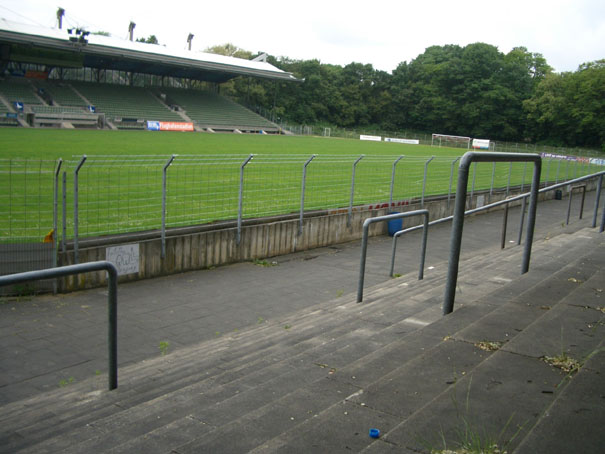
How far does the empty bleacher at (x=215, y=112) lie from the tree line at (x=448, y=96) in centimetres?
451

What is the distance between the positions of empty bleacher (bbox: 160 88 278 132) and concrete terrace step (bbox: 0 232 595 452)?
167 feet

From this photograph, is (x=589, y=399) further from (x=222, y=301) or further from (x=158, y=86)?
(x=158, y=86)

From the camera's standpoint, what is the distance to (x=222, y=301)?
816 cm

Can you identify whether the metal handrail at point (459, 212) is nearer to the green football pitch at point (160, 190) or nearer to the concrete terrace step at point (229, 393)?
the concrete terrace step at point (229, 393)

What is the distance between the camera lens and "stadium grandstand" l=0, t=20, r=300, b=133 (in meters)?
42.9

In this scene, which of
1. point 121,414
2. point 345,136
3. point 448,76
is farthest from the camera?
point 448,76

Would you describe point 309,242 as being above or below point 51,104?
below

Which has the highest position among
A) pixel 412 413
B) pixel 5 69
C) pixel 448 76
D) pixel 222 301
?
pixel 448 76

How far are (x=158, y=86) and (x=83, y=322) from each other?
59303 millimetres

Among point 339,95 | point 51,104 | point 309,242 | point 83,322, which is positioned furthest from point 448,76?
point 83,322

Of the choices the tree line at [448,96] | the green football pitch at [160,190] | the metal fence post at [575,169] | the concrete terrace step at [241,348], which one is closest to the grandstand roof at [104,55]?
the tree line at [448,96]

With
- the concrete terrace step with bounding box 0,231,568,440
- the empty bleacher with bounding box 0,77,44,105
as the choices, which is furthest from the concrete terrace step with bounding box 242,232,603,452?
the empty bleacher with bounding box 0,77,44,105

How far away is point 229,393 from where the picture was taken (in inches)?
145

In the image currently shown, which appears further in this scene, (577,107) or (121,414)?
(577,107)
